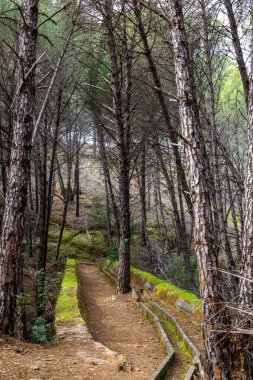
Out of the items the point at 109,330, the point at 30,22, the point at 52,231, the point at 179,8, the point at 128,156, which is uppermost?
the point at 30,22

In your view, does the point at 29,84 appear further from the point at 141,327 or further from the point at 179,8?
the point at 141,327

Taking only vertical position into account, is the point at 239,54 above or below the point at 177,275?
above

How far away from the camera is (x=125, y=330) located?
7711 millimetres

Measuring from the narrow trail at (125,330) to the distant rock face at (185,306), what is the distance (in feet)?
2.76

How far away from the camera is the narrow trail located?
5.71 meters

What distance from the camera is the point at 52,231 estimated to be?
70.9ft

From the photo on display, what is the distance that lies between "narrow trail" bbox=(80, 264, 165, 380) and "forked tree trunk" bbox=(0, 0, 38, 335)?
6.66ft

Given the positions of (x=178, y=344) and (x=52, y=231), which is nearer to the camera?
(x=178, y=344)

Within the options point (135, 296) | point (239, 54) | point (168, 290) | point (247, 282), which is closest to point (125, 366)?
point (247, 282)

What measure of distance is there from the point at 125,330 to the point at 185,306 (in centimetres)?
147

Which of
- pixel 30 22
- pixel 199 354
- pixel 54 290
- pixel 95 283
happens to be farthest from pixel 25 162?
pixel 95 283

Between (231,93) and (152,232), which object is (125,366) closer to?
(231,93)

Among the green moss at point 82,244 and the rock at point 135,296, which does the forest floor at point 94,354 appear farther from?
the green moss at point 82,244

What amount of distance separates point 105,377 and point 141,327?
3.27 m
